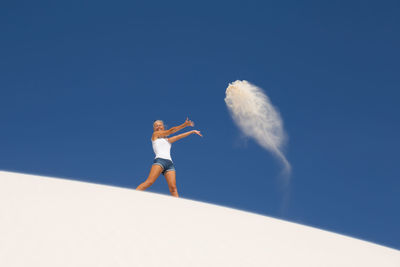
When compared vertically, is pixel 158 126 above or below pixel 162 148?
above

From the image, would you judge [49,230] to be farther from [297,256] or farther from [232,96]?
[232,96]

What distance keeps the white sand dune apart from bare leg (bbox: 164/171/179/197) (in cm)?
131

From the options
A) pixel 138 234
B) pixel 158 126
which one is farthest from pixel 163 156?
pixel 138 234

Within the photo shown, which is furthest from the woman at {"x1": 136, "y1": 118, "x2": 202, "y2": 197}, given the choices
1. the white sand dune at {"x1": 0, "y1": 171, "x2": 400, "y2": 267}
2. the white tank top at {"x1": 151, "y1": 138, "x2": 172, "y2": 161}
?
the white sand dune at {"x1": 0, "y1": 171, "x2": 400, "y2": 267}

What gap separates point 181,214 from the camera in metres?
6.98

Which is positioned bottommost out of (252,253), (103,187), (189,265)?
(189,265)

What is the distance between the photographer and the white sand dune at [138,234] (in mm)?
4949

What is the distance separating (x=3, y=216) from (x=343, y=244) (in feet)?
18.7

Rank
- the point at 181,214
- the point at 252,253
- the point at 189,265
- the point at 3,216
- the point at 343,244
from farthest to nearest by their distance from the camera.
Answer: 1. the point at 343,244
2. the point at 181,214
3. the point at 252,253
4. the point at 3,216
5. the point at 189,265

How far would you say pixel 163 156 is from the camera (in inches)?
371

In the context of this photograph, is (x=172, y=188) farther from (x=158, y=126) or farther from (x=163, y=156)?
(x=158, y=126)

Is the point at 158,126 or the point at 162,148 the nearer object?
the point at 162,148

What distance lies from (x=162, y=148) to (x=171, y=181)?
75cm

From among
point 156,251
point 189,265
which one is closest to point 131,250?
point 156,251
